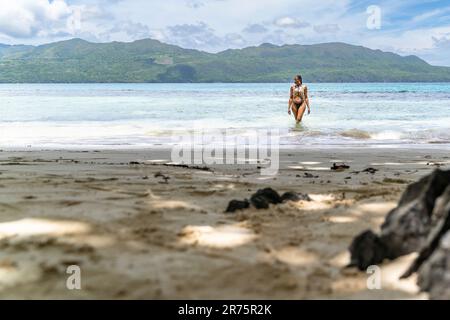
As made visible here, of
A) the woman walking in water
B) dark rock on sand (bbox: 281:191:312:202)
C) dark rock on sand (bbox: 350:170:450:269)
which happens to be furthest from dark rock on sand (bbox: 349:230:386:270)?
the woman walking in water

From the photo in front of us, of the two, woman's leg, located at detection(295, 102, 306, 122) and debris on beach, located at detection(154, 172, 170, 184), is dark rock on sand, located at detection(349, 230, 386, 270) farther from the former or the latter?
woman's leg, located at detection(295, 102, 306, 122)

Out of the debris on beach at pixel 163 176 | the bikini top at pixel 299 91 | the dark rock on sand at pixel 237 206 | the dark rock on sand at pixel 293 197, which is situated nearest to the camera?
the dark rock on sand at pixel 237 206

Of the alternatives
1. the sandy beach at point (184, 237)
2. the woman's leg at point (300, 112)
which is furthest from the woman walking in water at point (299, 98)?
the sandy beach at point (184, 237)

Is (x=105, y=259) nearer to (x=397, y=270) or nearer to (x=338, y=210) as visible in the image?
(x=397, y=270)

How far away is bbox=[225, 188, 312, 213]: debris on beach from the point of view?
4.52 metres

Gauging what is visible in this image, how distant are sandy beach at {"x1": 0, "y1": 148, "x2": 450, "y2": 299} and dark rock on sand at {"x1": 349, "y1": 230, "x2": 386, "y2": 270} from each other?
8 cm

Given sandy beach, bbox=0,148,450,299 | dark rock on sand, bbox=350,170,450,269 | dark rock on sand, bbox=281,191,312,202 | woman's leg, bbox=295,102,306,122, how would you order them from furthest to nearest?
woman's leg, bbox=295,102,306,122 → dark rock on sand, bbox=281,191,312,202 → dark rock on sand, bbox=350,170,450,269 → sandy beach, bbox=0,148,450,299

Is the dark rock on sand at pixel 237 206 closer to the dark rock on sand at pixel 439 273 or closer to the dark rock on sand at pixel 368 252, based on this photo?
the dark rock on sand at pixel 368 252

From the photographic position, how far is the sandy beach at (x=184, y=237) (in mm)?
2770

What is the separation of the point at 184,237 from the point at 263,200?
1.23 metres

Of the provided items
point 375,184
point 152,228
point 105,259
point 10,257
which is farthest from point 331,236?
point 375,184

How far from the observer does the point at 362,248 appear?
10.0 ft
